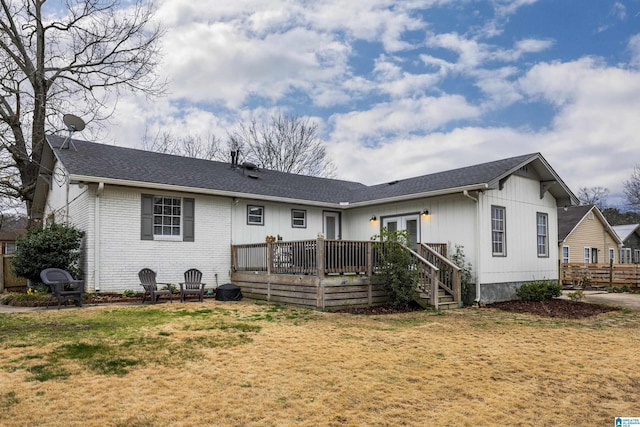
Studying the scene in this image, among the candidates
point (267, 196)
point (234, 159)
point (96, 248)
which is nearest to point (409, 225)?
point (267, 196)

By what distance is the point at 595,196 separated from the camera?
1831 inches

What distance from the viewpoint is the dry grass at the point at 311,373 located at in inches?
143

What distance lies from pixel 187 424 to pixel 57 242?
31.3ft

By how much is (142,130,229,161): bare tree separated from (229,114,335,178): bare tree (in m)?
1.83

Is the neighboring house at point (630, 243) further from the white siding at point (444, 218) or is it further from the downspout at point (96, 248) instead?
the downspout at point (96, 248)

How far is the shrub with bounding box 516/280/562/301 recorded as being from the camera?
1257 centimetres

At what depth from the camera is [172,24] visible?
16.4m

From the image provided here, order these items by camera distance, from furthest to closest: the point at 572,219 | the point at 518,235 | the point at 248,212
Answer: the point at 572,219 < the point at 248,212 < the point at 518,235

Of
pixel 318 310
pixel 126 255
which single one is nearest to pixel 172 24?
pixel 126 255

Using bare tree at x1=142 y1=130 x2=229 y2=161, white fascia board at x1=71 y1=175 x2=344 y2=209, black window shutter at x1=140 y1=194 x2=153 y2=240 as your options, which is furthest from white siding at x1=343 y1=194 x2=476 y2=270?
bare tree at x1=142 y1=130 x2=229 y2=161

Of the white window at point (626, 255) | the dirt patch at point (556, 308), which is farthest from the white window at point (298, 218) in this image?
the white window at point (626, 255)

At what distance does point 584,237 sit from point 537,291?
576 inches

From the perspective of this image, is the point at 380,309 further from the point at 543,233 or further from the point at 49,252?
the point at 49,252

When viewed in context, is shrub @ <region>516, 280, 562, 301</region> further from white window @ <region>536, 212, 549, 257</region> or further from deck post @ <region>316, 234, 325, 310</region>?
deck post @ <region>316, 234, 325, 310</region>
